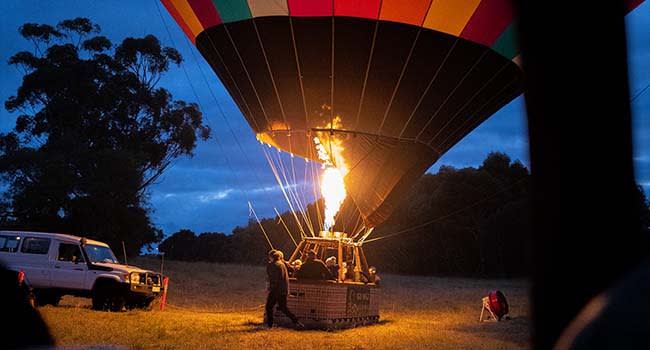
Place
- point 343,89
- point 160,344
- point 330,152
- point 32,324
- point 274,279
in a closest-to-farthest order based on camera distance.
→ point 32,324, point 160,344, point 274,279, point 343,89, point 330,152

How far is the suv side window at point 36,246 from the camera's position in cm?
1252

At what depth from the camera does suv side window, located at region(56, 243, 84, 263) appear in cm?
1238

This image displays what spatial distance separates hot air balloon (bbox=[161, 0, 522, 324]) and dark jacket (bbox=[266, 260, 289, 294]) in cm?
34

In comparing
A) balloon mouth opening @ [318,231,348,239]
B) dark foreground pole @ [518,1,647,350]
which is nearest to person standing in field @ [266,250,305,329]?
balloon mouth opening @ [318,231,348,239]

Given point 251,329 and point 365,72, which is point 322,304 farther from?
point 365,72

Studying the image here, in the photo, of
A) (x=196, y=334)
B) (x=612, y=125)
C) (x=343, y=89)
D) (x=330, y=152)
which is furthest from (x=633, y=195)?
(x=330, y=152)

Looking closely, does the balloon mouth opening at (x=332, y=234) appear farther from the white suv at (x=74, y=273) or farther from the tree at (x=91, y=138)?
the tree at (x=91, y=138)

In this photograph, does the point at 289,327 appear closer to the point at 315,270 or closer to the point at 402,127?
A: the point at 315,270

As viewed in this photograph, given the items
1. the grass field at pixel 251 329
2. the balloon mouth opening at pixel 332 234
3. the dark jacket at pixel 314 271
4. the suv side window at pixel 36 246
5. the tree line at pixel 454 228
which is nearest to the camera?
the grass field at pixel 251 329

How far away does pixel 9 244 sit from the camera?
12711 mm

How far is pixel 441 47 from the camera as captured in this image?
32.5ft

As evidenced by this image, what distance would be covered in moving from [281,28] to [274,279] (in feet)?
12.3

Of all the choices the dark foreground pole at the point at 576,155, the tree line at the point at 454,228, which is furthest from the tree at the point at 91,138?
the dark foreground pole at the point at 576,155

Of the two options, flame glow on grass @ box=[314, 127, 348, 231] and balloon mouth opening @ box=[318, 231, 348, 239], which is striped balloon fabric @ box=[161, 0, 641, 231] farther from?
balloon mouth opening @ box=[318, 231, 348, 239]
